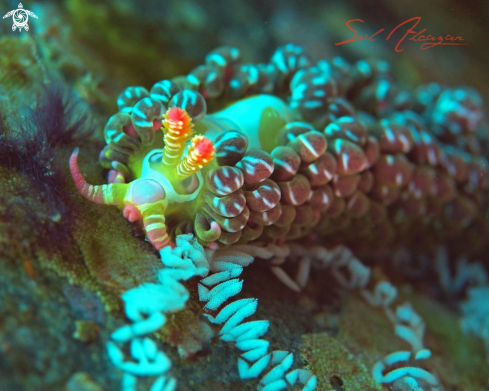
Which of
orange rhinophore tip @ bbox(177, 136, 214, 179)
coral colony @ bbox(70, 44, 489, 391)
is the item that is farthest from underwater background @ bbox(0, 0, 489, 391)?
orange rhinophore tip @ bbox(177, 136, 214, 179)

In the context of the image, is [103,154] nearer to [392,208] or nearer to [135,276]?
[135,276]
